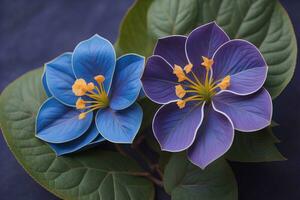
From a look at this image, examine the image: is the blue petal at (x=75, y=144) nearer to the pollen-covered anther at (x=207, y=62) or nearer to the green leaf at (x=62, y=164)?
the green leaf at (x=62, y=164)

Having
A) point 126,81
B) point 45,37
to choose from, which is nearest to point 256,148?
point 126,81

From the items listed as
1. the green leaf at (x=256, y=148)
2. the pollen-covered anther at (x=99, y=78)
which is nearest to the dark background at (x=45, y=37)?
the green leaf at (x=256, y=148)

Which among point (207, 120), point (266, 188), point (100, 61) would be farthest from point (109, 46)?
point (266, 188)

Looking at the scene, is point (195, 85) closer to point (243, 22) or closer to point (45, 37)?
point (243, 22)

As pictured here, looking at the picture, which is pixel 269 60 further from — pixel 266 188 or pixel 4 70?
pixel 4 70

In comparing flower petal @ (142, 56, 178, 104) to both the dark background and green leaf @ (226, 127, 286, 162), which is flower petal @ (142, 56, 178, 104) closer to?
green leaf @ (226, 127, 286, 162)

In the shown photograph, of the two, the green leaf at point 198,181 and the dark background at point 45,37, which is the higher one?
the dark background at point 45,37
